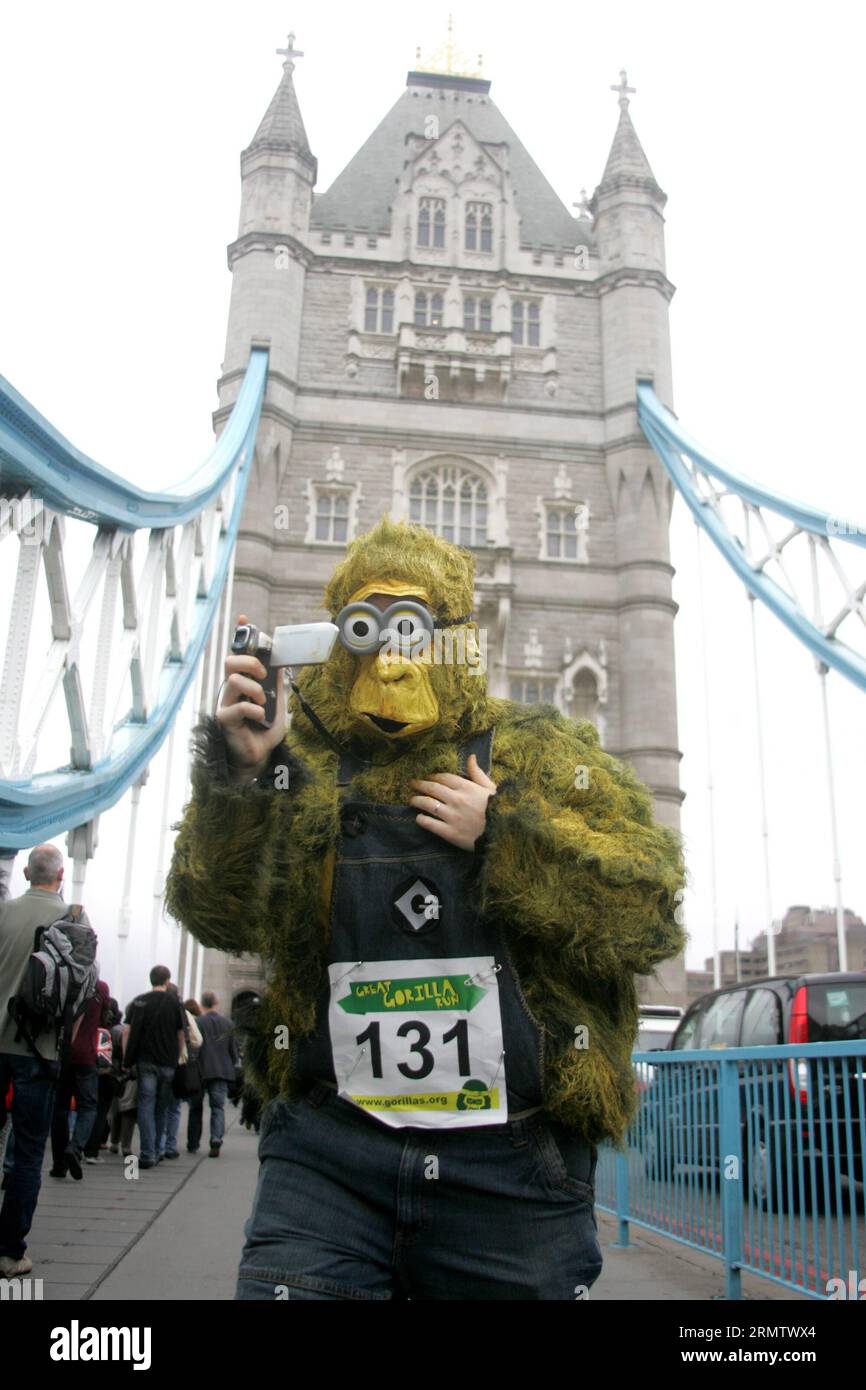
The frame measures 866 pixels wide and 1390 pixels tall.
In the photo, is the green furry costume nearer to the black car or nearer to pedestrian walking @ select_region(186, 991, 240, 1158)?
the black car

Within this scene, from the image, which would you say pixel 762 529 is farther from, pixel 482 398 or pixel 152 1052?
pixel 152 1052

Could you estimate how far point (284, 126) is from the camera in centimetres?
2375

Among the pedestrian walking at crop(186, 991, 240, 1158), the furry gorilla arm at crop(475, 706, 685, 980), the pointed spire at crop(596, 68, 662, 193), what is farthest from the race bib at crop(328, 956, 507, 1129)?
the pointed spire at crop(596, 68, 662, 193)

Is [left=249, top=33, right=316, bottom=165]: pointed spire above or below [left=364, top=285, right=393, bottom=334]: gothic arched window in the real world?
above

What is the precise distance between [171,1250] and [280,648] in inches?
129

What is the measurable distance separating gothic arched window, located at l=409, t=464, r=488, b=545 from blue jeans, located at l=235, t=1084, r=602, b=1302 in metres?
19.9

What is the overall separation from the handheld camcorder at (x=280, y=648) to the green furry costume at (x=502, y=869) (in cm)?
11

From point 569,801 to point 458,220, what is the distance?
24257 millimetres

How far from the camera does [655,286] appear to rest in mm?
23469

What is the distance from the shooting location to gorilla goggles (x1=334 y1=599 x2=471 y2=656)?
198cm

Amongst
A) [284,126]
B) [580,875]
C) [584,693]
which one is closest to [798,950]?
[584,693]

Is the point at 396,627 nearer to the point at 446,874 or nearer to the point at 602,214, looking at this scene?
the point at 446,874

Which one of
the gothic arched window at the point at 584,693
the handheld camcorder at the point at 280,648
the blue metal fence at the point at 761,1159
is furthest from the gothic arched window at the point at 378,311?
the handheld camcorder at the point at 280,648
